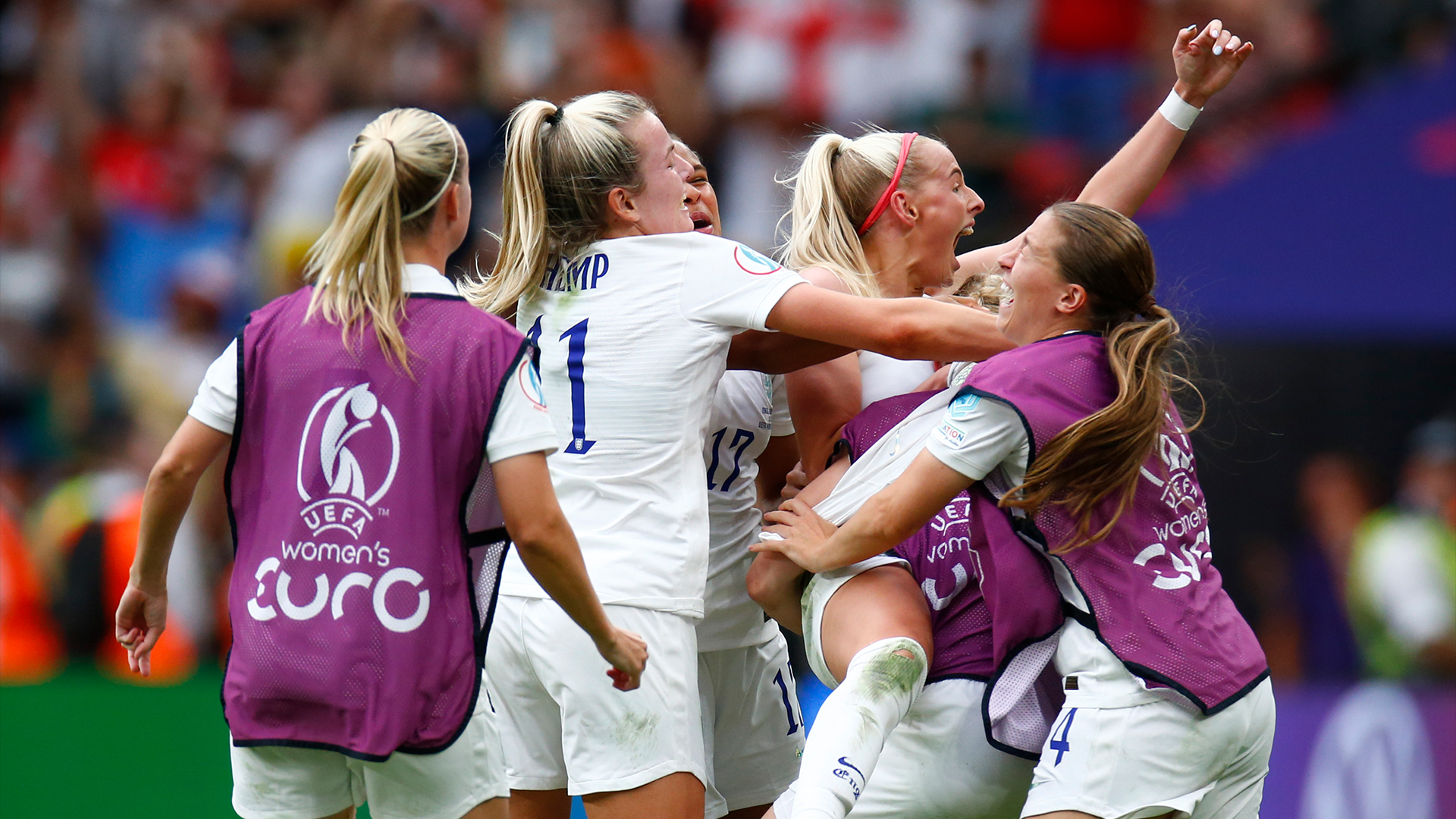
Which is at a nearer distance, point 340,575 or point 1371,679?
point 340,575

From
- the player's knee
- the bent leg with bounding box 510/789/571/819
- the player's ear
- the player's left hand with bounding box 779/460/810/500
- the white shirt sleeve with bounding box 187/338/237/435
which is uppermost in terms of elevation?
the player's ear

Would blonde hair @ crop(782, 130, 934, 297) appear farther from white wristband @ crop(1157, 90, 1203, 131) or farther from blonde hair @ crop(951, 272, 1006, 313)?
white wristband @ crop(1157, 90, 1203, 131)

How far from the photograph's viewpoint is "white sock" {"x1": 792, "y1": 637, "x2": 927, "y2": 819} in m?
3.31

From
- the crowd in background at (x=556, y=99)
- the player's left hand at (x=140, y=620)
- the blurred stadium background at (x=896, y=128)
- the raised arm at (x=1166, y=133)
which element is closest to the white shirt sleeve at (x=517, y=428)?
the player's left hand at (x=140, y=620)

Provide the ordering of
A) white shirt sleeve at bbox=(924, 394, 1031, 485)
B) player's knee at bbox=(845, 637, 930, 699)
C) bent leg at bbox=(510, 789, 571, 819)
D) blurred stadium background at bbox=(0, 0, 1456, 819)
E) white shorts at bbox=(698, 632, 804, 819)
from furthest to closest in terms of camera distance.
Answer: blurred stadium background at bbox=(0, 0, 1456, 819) → white shorts at bbox=(698, 632, 804, 819) → bent leg at bbox=(510, 789, 571, 819) → player's knee at bbox=(845, 637, 930, 699) → white shirt sleeve at bbox=(924, 394, 1031, 485)

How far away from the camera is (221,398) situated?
10.2 ft

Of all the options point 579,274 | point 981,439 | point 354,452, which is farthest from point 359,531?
point 981,439

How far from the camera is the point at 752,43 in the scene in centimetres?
1012

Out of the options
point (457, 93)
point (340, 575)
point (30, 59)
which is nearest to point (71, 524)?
point (457, 93)

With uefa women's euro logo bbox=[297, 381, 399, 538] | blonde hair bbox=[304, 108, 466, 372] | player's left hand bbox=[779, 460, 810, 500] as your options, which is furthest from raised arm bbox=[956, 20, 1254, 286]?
uefa women's euro logo bbox=[297, 381, 399, 538]

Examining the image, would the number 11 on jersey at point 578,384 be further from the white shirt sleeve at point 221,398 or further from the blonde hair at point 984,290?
the blonde hair at point 984,290

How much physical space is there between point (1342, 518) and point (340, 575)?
735 centimetres

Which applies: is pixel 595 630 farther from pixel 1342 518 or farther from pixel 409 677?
pixel 1342 518

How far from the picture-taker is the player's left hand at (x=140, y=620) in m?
3.32
